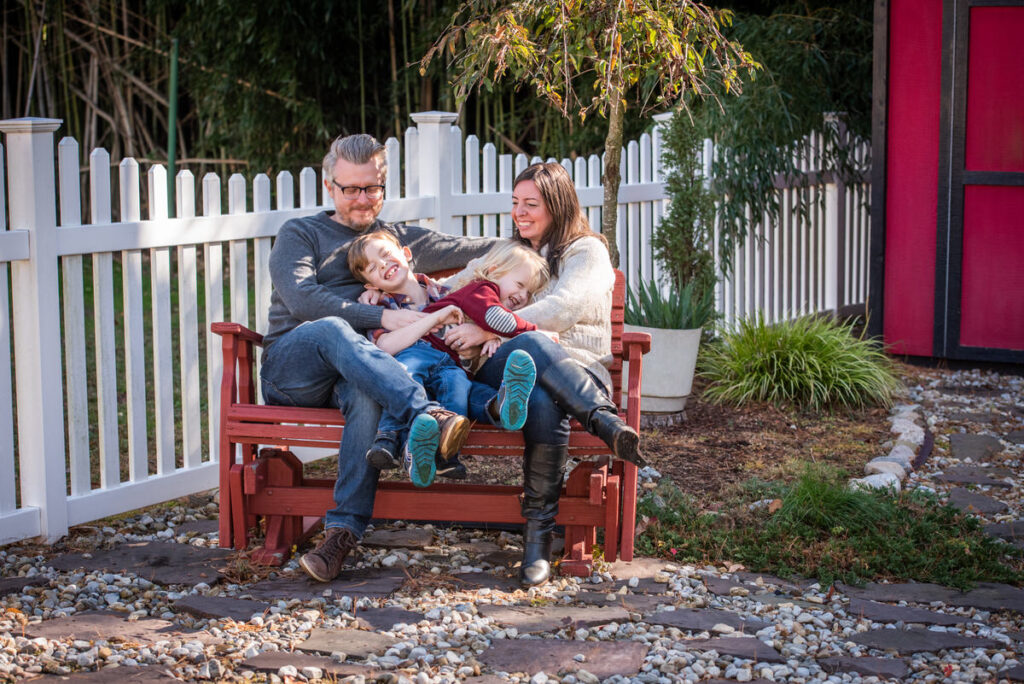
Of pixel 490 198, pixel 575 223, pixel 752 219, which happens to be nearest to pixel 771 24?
pixel 752 219

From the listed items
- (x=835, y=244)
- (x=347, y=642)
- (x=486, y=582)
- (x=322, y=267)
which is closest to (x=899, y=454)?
(x=486, y=582)

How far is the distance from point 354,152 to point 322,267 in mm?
379

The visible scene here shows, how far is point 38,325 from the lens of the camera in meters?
3.83

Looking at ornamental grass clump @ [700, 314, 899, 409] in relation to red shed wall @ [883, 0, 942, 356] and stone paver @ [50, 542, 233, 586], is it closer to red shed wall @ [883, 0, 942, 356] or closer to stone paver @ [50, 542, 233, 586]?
red shed wall @ [883, 0, 942, 356]

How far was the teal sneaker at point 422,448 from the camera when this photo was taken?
3230 mm

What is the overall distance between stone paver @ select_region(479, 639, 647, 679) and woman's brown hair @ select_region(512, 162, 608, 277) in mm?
1281

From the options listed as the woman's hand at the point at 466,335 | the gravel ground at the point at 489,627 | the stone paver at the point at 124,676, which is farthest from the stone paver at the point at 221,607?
the woman's hand at the point at 466,335

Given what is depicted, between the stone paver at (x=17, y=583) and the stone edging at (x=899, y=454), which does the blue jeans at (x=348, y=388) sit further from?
the stone edging at (x=899, y=454)

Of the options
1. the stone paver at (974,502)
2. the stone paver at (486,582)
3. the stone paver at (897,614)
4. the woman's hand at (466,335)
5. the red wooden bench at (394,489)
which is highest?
the woman's hand at (466,335)

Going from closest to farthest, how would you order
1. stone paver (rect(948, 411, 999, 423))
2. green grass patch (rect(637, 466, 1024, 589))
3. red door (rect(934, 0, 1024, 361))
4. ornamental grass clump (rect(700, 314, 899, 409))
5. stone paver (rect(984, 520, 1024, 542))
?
green grass patch (rect(637, 466, 1024, 589)) < stone paver (rect(984, 520, 1024, 542)) < stone paver (rect(948, 411, 999, 423)) < ornamental grass clump (rect(700, 314, 899, 409)) < red door (rect(934, 0, 1024, 361))

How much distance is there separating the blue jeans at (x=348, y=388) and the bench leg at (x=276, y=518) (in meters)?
0.18

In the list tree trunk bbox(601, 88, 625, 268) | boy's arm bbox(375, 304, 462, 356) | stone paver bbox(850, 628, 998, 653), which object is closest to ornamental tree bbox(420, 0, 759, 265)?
tree trunk bbox(601, 88, 625, 268)

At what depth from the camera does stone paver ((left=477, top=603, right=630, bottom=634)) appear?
3129mm

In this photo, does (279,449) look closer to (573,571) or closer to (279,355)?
(279,355)
